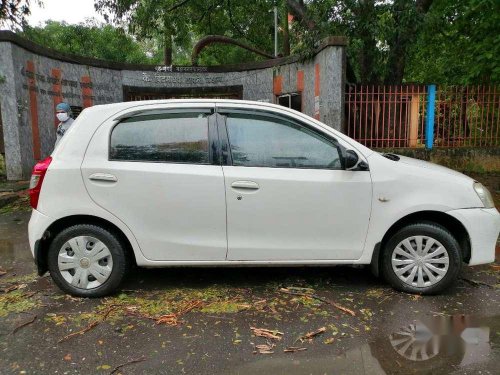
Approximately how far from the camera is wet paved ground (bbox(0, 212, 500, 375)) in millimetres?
2957

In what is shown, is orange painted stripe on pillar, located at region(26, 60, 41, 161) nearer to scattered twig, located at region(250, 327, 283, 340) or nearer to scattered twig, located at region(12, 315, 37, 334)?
scattered twig, located at region(12, 315, 37, 334)

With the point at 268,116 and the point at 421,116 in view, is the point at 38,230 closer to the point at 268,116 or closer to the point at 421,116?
the point at 268,116

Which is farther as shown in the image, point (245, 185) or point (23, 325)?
point (245, 185)

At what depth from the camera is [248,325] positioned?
3467mm

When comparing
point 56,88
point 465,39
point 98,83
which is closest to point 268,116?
point 56,88

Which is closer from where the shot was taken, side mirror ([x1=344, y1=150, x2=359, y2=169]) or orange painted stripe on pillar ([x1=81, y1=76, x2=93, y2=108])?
side mirror ([x1=344, y1=150, x2=359, y2=169])

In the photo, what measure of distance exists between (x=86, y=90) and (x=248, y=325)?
35.0ft

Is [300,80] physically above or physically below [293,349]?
above

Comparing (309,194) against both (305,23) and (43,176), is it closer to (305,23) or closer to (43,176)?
(43,176)

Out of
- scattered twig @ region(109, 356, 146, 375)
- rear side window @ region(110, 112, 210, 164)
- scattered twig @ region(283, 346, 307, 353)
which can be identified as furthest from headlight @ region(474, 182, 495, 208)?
scattered twig @ region(109, 356, 146, 375)

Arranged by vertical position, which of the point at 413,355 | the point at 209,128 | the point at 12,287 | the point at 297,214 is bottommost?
the point at 413,355

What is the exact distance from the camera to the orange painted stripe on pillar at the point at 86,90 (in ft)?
40.4

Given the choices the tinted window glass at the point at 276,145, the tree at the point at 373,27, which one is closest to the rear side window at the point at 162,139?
the tinted window glass at the point at 276,145

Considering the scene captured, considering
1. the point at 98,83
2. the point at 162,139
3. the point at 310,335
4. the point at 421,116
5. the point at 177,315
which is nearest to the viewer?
the point at 310,335
